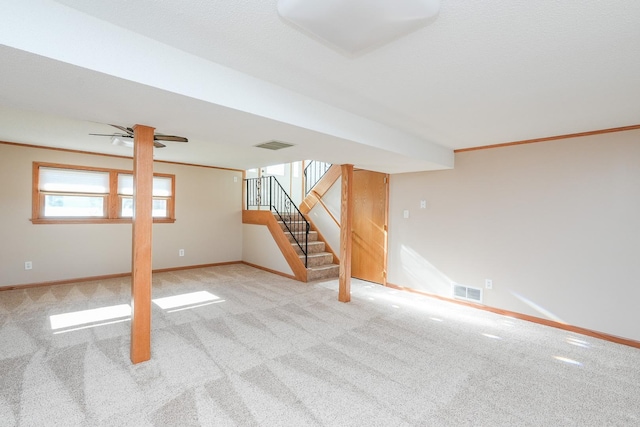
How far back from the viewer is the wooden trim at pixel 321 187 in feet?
19.9

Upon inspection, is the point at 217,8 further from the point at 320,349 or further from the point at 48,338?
the point at 48,338

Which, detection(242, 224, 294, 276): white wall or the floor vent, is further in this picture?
detection(242, 224, 294, 276): white wall

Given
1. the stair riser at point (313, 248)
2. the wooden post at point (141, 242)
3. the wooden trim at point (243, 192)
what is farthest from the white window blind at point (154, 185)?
the wooden post at point (141, 242)

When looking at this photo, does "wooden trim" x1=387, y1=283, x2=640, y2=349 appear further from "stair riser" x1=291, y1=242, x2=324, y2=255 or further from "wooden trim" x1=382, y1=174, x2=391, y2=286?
"stair riser" x1=291, y1=242, x2=324, y2=255

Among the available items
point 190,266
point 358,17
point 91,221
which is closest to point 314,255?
point 190,266

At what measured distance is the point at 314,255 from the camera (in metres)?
5.86

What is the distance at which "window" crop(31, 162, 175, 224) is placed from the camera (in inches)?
188

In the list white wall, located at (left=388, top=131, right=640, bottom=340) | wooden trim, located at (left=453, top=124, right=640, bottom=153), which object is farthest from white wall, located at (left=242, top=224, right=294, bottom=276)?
wooden trim, located at (left=453, top=124, right=640, bottom=153)

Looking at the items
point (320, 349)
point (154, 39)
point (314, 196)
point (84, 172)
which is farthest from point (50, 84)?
point (314, 196)

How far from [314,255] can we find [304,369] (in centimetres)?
344

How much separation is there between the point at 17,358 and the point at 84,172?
359 cm

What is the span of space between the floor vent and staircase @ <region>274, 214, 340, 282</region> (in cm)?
224

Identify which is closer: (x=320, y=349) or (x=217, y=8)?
(x=217, y=8)

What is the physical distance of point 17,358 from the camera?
2523mm
